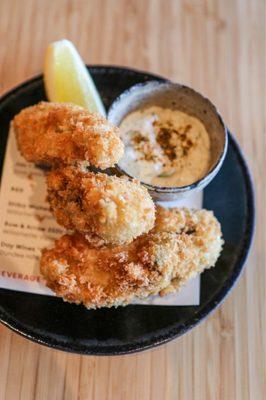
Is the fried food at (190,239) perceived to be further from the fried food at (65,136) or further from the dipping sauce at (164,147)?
the fried food at (65,136)

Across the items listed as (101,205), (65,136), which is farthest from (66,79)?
(101,205)

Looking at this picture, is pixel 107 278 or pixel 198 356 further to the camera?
pixel 198 356

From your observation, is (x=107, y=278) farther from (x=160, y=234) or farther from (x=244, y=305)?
(x=244, y=305)

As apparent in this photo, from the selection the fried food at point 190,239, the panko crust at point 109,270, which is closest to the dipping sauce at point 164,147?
the fried food at point 190,239

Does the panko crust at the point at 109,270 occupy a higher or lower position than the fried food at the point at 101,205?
lower

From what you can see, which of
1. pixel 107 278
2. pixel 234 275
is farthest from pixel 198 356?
pixel 107 278

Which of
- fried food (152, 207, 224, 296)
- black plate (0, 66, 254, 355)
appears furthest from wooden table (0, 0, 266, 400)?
fried food (152, 207, 224, 296)

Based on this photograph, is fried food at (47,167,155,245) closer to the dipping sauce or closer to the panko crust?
the panko crust
